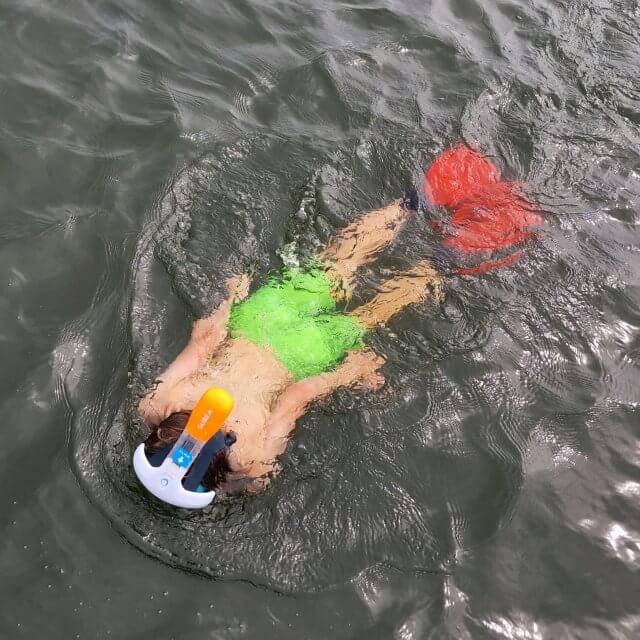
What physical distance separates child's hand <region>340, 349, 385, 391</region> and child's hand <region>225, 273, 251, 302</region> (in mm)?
853

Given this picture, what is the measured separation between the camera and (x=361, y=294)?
413 cm

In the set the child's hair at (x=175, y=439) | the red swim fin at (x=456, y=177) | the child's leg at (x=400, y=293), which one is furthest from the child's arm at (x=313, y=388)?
the red swim fin at (x=456, y=177)

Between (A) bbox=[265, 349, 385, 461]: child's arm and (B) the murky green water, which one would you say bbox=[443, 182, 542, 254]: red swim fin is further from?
(A) bbox=[265, 349, 385, 461]: child's arm

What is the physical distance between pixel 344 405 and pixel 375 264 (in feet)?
3.93

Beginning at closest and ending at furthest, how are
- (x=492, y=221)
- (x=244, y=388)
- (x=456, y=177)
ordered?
(x=244, y=388), (x=492, y=221), (x=456, y=177)

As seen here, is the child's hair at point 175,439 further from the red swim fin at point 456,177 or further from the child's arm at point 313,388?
the red swim fin at point 456,177

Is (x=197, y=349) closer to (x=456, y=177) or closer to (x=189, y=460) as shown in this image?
(x=189, y=460)

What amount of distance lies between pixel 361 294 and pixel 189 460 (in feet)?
6.50

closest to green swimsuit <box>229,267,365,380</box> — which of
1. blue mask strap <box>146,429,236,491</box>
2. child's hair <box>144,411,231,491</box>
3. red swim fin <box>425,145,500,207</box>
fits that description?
child's hair <box>144,411,231,491</box>

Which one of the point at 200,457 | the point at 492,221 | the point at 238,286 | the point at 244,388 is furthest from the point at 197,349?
the point at 492,221

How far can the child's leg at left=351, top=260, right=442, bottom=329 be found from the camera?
3984 mm

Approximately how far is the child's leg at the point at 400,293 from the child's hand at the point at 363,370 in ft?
0.74

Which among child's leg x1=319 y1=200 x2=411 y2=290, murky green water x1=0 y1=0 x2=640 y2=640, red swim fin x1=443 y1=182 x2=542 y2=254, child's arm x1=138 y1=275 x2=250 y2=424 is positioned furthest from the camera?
red swim fin x1=443 y1=182 x2=542 y2=254

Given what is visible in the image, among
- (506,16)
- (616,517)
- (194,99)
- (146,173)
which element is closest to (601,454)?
(616,517)
